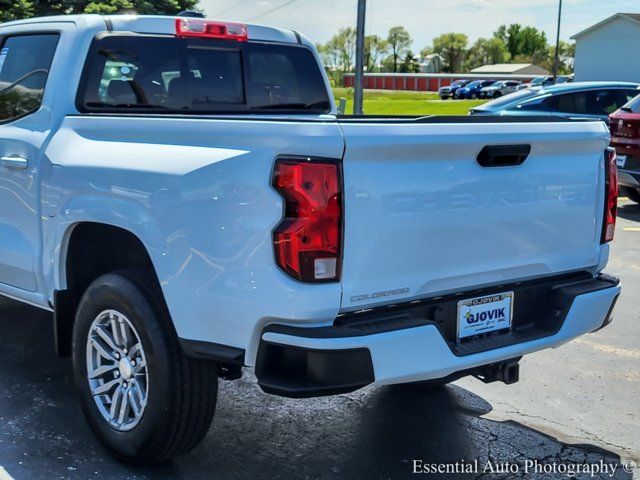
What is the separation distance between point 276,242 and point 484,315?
40.6 inches

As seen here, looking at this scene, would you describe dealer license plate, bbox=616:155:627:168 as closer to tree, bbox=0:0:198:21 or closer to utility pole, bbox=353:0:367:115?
utility pole, bbox=353:0:367:115

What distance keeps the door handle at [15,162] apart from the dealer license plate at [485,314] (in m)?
2.36

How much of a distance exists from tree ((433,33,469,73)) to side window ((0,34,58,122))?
14670cm

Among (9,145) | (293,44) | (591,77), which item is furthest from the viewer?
(591,77)

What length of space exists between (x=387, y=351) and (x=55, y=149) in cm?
204

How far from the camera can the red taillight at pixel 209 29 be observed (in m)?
4.59

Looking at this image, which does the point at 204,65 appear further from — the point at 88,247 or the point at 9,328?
the point at 9,328

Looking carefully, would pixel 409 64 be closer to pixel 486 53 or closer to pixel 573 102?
pixel 486 53

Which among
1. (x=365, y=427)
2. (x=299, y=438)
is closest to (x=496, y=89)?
(x=365, y=427)

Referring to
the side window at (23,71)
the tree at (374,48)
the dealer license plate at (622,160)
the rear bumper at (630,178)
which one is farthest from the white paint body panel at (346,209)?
the tree at (374,48)

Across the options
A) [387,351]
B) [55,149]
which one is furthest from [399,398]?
[55,149]

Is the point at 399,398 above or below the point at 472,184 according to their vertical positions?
below

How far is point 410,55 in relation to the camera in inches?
5320

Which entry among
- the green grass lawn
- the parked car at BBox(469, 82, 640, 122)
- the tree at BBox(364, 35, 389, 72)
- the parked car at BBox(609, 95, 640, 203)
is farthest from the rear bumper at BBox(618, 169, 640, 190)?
the tree at BBox(364, 35, 389, 72)
